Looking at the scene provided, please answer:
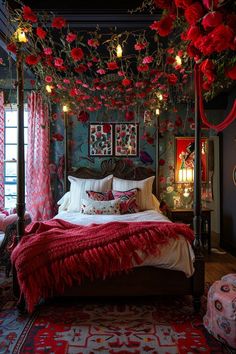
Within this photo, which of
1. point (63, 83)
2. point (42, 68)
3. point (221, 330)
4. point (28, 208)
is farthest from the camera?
point (28, 208)

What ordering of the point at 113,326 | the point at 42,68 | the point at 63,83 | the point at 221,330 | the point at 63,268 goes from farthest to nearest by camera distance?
the point at 63,83
the point at 42,68
the point at 63,268
the point at 113,326
the point at 221,330

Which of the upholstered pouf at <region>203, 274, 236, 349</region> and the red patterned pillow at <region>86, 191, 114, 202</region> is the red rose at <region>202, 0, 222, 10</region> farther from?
the red patterned pillow at <region>86, 191, 114, 202</region>

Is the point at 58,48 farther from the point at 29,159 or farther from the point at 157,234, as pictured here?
the point at 157,234

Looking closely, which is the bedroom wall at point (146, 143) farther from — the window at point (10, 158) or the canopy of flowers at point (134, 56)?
the window at point (10, 158)

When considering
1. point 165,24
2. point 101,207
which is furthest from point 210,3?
point 101,207

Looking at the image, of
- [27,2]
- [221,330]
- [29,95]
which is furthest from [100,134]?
[221,330]

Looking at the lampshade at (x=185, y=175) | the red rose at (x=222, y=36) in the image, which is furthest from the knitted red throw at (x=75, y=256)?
the lampshade at (x=185, y=175)

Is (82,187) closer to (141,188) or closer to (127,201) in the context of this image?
(127,201)

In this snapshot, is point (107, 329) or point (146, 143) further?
point (146, 143)

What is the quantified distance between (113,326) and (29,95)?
3.49 m

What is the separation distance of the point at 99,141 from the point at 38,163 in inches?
38.4

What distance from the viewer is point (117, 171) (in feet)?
14.6

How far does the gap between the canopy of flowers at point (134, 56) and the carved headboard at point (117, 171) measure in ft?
2.36

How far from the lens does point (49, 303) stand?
2.58 m
